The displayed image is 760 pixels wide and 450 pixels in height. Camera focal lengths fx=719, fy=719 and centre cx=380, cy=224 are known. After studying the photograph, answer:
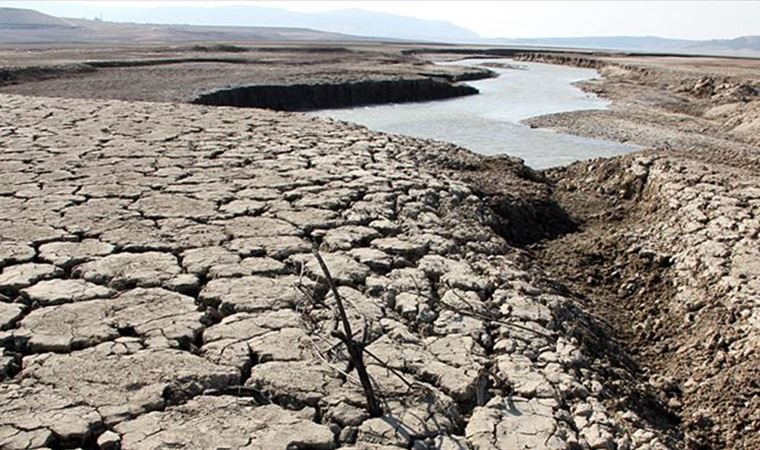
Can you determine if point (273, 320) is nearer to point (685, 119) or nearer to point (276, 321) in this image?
point (276, 321)

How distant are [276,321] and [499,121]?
12.2 metres

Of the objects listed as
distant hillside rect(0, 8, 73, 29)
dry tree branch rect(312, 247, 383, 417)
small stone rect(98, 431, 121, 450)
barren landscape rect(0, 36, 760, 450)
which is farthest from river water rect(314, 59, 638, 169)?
distant hillside rect(0, 8, 73, 29)

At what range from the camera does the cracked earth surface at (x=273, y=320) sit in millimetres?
2654

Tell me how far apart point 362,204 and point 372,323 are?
182 centimetres

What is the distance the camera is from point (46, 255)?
389cm

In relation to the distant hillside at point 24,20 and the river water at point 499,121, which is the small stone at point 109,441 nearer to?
the river water at point 499,121

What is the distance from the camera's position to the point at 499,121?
14.9 meters

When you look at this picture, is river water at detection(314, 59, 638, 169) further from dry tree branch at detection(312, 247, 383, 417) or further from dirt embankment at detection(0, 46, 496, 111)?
dry tree branch at detection(312, 247, 383, 417)

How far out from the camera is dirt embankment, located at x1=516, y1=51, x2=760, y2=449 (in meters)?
3.54

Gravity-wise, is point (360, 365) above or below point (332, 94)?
above

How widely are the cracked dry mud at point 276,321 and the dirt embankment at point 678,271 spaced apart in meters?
0.28

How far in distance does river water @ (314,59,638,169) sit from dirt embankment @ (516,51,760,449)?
8.49 ft

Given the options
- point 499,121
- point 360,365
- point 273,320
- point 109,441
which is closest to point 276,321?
point 273,320

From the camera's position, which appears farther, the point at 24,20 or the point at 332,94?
the point at 24,20
